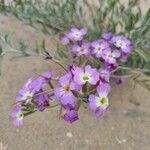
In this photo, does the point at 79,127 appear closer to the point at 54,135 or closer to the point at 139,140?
A: the point at 54,135

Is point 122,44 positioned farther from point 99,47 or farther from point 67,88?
point 67,88

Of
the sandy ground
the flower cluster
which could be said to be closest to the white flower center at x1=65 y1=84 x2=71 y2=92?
the flower cluster

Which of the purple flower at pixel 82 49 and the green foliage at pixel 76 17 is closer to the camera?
the purple flower at pixel 82 49

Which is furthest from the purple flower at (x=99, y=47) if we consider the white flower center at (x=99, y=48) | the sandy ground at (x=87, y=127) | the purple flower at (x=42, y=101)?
the sandy ground at (x=87, y=127)

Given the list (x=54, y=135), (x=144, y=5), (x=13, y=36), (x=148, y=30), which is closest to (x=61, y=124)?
(x=54, y=135)

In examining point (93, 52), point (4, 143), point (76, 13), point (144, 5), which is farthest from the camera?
point (144, 5)

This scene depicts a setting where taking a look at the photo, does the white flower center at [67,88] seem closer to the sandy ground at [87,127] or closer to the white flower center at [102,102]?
the white flower center at [102,102]
